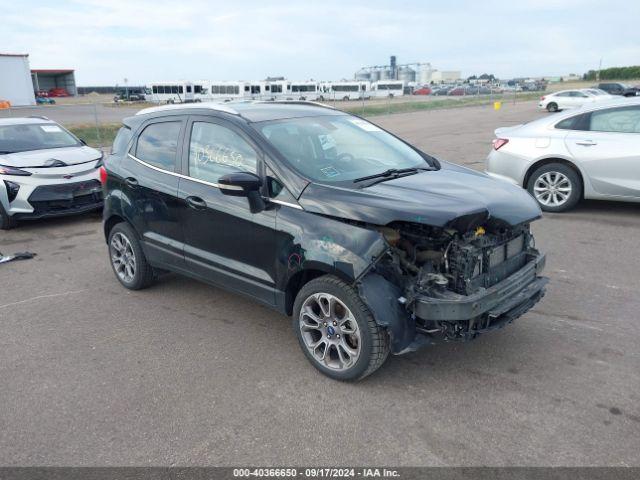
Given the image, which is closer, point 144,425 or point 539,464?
point 539,464

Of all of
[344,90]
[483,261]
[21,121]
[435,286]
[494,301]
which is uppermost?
[344,90]

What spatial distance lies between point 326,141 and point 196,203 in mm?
1164

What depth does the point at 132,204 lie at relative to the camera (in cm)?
516

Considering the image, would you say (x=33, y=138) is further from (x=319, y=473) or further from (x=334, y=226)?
(x=319, y=473)

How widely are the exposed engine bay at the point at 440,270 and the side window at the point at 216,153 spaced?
1.28 meters

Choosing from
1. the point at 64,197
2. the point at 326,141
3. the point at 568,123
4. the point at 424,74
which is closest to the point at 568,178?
the point at 568,123

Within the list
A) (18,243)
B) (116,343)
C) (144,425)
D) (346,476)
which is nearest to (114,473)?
(144,425)

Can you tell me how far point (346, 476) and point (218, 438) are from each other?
793mm

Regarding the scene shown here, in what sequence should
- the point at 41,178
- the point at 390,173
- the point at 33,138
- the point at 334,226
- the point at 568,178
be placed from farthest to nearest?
1. the point at 33,138
2. the point at 41,178
3. the point at 568,178
4. the point at 390,173
5. the point at 334,226

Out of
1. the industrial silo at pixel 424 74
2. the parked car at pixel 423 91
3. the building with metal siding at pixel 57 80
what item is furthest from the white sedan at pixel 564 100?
the industrial silo at pixel 424 74

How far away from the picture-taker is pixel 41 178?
26.1 feet

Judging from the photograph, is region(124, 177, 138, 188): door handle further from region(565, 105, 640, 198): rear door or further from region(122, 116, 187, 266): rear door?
region(565, 105, 640, 198): rear door

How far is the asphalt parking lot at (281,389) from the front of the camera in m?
3.03

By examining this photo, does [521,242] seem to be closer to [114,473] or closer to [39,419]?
[114,473]
